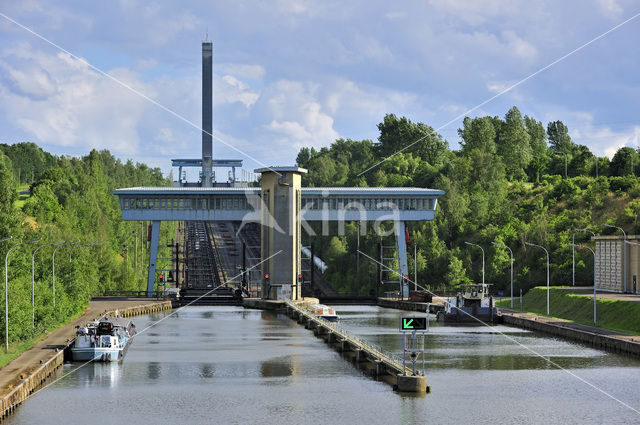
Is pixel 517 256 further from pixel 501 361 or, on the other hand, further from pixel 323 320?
pixel 501 361

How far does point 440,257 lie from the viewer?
5851 inches

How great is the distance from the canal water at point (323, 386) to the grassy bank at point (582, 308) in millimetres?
5763

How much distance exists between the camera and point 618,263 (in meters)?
105

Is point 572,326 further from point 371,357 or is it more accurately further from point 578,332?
point 371,357

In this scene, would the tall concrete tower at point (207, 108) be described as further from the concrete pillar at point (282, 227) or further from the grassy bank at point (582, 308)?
the grassy bank at point (582, 308)

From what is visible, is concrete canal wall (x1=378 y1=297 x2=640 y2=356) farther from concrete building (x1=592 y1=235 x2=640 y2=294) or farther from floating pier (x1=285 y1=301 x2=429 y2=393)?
floating pier (x1=285 y1=301 x2=429 y2=393)

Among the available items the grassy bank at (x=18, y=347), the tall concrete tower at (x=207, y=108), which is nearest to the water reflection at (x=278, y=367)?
the grassy bank at (x=18, y=347)

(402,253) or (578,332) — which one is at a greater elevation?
(402,253)

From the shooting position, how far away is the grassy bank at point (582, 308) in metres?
83.1

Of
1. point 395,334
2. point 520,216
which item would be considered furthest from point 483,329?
point 520,216

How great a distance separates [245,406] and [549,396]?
17.6m

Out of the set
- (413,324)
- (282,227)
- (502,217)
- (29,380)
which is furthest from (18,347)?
(502,217)

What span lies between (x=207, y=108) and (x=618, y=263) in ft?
349

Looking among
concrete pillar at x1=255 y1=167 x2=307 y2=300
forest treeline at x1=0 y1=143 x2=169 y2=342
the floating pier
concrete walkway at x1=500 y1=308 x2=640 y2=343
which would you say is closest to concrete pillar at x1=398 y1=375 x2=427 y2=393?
the floating pier
